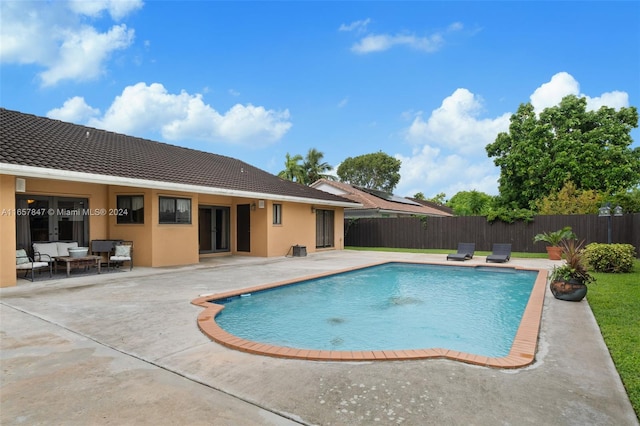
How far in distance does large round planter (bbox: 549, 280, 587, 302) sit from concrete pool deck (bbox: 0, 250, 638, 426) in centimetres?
203

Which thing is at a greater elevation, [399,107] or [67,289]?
[399,107]

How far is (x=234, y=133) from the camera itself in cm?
2545

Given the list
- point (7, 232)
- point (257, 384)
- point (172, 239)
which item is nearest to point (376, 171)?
point (172, 239)

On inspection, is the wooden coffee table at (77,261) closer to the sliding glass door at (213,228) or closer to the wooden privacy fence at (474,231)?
the sliding glass door at (213,228)

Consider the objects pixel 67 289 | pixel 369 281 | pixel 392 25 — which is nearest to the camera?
pixel 67 289

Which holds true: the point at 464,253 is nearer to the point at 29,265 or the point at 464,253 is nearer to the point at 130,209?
the point at 130,209

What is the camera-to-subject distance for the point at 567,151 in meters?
24.7

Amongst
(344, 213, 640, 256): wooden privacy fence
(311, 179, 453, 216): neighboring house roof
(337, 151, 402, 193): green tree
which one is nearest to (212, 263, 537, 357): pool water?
(344, 213, 640, 256): wooden privacy fence

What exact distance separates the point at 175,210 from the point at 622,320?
12594mm

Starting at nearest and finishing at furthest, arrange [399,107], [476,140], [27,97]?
[27,97]
[399,107]
[476,140]

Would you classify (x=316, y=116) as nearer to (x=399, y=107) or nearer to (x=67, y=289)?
(x=399, y=107)

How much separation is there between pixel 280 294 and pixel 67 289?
485cm

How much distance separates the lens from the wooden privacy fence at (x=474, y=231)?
1735cm

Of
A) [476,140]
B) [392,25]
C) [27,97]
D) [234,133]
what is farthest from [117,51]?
[476,140]
